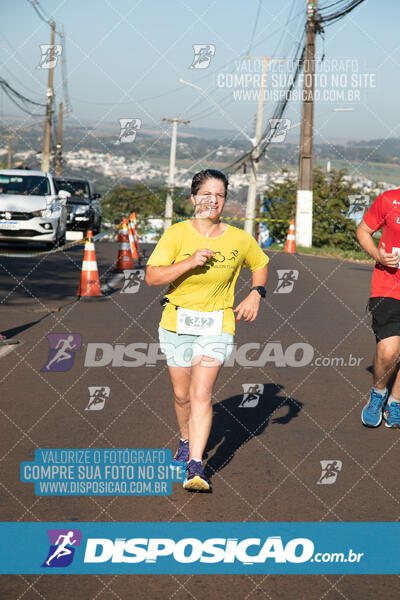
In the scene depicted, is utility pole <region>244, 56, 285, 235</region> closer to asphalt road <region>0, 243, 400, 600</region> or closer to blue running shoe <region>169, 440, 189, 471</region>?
asphalt road <region>0, 243, 400, 600</region>

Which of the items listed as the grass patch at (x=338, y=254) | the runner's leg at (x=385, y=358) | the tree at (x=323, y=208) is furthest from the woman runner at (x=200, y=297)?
the tree at (x=323, y=208)

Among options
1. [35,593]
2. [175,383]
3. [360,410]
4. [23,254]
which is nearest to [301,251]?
[23,254]

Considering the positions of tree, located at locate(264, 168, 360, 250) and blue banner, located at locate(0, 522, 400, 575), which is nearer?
blue banner, located at locate(0, 522, 400, 575)

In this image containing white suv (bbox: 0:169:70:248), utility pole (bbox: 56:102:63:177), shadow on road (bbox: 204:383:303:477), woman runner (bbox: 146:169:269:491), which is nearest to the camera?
woman runner (bbox: 146:169:269:491)

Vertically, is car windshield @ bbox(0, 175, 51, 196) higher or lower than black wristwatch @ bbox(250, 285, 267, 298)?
lower

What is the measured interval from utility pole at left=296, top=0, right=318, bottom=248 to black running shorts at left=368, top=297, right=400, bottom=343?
23.8m

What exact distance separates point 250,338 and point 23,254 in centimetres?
1204

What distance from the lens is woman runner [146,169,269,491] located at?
16.5 ft

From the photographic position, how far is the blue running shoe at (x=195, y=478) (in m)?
5.09

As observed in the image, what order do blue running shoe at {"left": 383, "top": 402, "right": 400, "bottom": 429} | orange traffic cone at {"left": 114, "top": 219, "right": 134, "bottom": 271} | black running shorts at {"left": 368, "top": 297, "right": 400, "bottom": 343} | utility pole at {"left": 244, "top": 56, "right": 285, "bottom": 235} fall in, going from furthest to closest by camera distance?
utility pole at {"left": 244, "top": 56, "right": 285, "bottom": 235}, orange traffic cone at {"left": 114, "top": 219, "right": 134, "bottom": 271}, blue running shoe at {"left": 383, "top": 402, "right": 400, "bottom": 429}, black running shorts at {"left": 368, "top": 297, "right": 400, "bottom": 343}

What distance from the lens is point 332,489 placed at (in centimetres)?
523

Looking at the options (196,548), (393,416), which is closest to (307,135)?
(393,416)

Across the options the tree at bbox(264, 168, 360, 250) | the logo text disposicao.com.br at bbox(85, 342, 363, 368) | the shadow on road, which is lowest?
the tree at bbox(264, 168, 360, 250)

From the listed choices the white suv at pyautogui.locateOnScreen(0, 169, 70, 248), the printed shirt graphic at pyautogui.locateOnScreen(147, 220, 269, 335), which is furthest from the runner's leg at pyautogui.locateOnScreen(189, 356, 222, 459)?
the white suv at pyautogui.locateOnScreen(0, 169, 70, 248)
